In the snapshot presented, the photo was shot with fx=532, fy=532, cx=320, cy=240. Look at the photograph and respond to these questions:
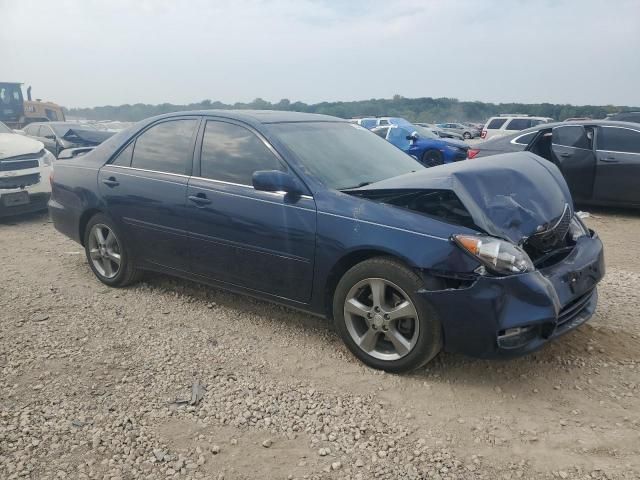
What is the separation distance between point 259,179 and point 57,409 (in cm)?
178

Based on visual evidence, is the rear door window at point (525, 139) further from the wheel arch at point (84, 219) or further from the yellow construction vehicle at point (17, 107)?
the yellow construction vehicle at point (17, 107)

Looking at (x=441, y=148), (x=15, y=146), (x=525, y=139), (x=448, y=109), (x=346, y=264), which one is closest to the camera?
(x=346, y=264)

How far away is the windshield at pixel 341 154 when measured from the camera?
12.1 ft

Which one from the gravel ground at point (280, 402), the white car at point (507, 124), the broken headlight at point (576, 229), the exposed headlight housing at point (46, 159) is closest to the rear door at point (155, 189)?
the gravel ground at point (280, 402)

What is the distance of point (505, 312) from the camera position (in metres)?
2.85

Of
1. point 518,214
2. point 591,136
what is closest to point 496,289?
point 518,214

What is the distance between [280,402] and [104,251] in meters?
2.68

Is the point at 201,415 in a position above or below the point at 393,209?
below

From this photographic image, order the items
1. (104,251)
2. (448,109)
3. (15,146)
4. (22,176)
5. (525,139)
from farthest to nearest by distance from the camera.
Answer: (448,109) < (525,139) < (15,146) < (22,176) < (104,251)

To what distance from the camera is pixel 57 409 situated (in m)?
2.91

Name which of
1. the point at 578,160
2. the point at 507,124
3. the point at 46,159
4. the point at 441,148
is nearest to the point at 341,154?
the point at 578,160

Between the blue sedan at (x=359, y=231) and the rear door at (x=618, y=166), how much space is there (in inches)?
184

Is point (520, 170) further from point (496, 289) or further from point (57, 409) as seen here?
point (57, 409)

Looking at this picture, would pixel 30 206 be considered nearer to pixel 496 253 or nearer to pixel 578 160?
pixel 496 253
